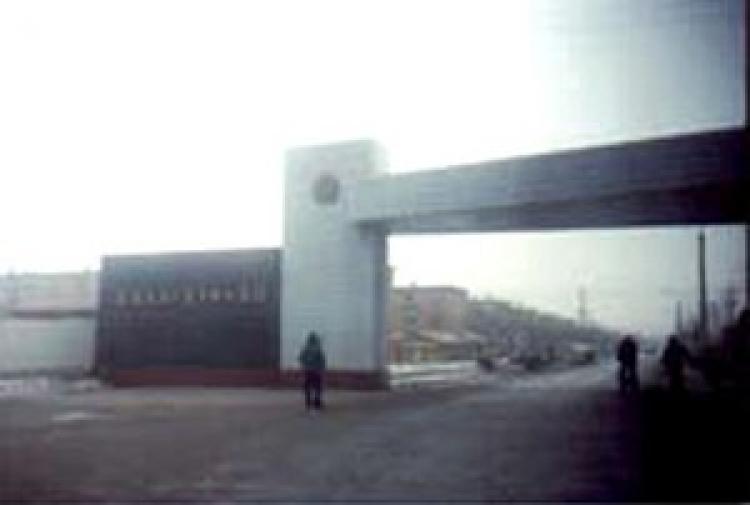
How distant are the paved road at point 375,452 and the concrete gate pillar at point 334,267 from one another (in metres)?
6.03

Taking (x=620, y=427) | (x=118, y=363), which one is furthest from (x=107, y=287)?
(x=620, y=427)

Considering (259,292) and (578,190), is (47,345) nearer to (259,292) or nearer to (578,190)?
(259,292)

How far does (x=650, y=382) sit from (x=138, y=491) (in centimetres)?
1575

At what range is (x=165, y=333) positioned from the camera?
82.2 feet

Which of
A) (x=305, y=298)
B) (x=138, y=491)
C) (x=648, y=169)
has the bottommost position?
(x=138, y=491)

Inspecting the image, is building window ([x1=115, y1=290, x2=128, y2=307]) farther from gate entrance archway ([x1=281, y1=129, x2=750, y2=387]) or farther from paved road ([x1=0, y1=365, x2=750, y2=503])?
paved road ([x1=0, y1=365, x2=750, y2=503])

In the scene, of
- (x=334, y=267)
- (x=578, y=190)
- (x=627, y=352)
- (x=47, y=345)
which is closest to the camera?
(x=578, y=190)

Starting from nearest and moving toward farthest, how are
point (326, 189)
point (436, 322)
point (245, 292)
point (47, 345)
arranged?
point (326, 189) < point (245, 292) < point (47, 345) < point (436, 322)

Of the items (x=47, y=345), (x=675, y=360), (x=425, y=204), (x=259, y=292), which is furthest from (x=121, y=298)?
(x=675, y=360)

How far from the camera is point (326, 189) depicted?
23.0 meters

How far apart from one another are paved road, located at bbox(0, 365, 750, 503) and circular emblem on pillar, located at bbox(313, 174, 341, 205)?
7.52 metres

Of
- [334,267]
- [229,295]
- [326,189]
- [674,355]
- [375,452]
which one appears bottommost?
[375,452]

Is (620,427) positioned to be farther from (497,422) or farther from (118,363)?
(118,363)

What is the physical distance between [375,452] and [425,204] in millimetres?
11807
